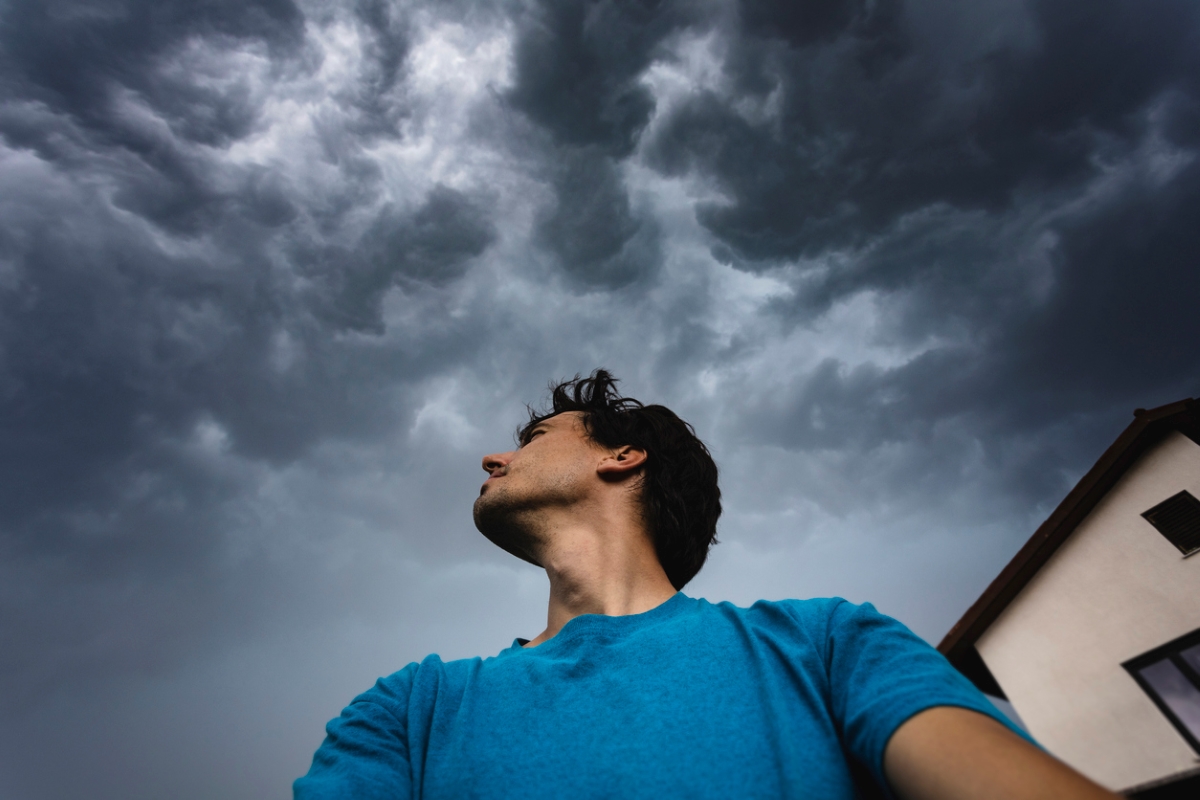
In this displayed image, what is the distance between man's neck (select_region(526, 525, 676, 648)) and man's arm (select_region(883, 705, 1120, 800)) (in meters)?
1.41

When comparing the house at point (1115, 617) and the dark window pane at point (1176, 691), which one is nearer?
→ the dark window pane at point (1176, 691)

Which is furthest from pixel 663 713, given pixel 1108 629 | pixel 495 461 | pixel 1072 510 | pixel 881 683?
pixel 1072 510

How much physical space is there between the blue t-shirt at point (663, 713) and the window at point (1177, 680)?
9470 millimetres

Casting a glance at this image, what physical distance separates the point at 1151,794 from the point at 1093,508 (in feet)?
15.9

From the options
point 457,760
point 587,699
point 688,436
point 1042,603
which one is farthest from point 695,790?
point 1042,603

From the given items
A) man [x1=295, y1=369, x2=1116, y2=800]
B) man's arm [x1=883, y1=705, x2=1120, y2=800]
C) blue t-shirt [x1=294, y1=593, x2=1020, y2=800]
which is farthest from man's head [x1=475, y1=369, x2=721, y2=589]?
man's arm [x1=883, y1=705, x2=1120, y2=800]

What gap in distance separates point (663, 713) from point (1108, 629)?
34.3 ft

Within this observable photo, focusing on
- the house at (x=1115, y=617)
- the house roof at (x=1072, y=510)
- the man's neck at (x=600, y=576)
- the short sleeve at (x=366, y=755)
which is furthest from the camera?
the house roof at (x=1072, y=510)

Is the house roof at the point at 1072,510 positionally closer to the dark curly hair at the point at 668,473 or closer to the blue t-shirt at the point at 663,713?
the dark curly hair at the point at 668,473

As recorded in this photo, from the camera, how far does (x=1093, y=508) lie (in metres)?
9.01

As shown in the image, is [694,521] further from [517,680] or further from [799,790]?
[799,790]

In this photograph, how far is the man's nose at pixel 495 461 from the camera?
11.4 ft

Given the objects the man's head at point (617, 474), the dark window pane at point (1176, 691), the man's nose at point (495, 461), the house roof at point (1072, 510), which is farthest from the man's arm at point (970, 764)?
the house roof at point (1072, 510)

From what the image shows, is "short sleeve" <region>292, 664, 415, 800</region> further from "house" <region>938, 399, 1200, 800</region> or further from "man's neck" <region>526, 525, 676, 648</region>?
"house" <region>938, 399, 1200, 800</region>
